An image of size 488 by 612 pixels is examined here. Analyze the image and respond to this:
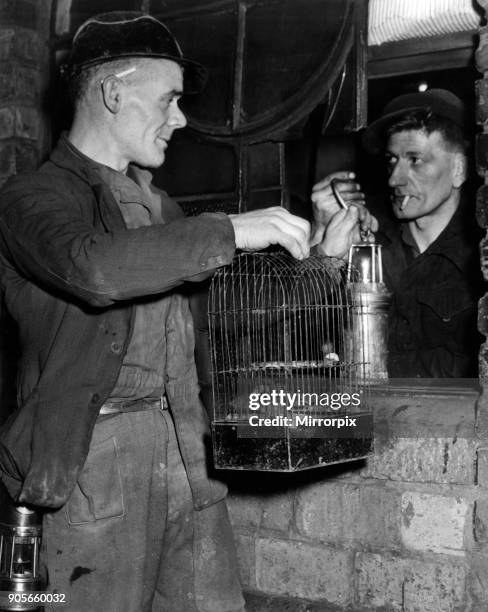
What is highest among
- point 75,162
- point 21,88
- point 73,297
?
point 21,88

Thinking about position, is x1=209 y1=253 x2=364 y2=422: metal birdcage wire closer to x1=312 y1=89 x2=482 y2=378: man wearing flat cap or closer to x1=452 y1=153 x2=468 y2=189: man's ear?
x1=312 y1=89 x2=482 y2=378: man wearing flat cap

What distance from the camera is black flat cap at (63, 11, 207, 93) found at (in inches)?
112

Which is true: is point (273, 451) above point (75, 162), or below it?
below

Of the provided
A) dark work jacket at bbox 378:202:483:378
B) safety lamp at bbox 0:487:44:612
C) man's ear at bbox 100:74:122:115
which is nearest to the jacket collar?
man's ear at bbox 100:74:122:115

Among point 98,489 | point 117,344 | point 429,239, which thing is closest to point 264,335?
point 117,344

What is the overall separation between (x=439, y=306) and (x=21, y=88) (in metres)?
2.42

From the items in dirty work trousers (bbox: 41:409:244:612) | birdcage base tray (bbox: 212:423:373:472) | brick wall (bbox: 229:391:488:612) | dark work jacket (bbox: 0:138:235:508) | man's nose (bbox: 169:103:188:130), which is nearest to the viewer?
dark work jacket (bbox: 0:138:235:508)

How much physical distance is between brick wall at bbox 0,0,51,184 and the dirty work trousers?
7.93 feet

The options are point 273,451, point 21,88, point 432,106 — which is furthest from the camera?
point 21,88

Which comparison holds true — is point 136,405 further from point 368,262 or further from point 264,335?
point 368,262

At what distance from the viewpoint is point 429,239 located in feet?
14.6

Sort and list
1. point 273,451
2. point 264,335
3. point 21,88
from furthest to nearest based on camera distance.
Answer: point 21,88 → point 264,335 → point 273,451

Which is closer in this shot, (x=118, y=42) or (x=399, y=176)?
(x=118, y=42)

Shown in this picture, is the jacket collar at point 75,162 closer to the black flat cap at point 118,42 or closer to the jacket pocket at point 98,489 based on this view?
the black flat cap at point 118,42
